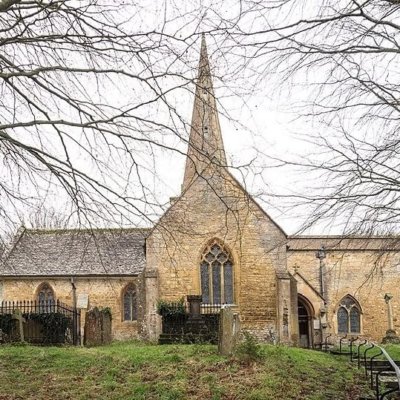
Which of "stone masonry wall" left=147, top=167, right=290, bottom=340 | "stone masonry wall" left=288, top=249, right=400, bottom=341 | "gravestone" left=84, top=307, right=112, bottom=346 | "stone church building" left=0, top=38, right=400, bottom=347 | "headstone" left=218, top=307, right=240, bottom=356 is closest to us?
"headstone" left=218, top=307, right=240, bottom=356

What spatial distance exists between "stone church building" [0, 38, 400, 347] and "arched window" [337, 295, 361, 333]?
5 cm

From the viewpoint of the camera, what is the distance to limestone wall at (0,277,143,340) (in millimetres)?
29578

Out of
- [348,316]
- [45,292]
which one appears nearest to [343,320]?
[348,316]

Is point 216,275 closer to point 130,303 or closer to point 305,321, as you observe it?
point 130,303

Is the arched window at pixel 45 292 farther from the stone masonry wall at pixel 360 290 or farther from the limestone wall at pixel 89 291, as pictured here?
the stone masonry wall at pixel 360 290

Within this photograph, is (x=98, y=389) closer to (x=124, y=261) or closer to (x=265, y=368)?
(x=265, y=368)

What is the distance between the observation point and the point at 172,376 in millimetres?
11727

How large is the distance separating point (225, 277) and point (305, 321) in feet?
22.7

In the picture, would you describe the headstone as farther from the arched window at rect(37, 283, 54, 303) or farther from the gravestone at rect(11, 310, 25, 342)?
the arched window at rect(37, 283, 54, 303)

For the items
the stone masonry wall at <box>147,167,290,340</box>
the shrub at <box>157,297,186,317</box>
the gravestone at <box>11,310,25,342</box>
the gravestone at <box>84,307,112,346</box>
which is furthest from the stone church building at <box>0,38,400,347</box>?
the gravestone at <box>11,310,25,342</box>

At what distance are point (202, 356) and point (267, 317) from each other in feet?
35.7

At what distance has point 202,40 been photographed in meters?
7.88

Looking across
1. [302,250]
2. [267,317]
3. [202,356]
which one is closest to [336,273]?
[302,250]

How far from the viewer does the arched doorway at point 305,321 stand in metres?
29.6
